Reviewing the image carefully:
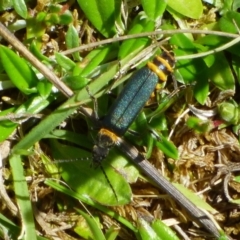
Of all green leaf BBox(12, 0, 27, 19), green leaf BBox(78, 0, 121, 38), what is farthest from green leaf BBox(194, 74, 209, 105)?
green leaf BBox(12, 0, 27, 19)

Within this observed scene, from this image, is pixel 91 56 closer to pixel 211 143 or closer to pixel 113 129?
pixel 113 129

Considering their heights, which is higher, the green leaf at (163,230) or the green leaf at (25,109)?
the green leaf at (25,109)

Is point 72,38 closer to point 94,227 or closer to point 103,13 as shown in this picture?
point 103,13

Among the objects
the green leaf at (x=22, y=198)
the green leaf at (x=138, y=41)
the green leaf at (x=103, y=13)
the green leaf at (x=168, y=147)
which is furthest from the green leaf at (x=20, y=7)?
the green leaf at (x=168, y=147)

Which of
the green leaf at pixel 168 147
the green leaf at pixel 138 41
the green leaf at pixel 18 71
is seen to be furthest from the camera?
the green leaf at pixel 168 147

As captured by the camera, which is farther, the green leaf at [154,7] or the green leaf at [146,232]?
the green leaf at [146,232]

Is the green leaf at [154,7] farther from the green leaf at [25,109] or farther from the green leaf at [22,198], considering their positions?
the green leaf at [22,198]

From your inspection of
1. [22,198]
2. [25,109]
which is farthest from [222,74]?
[22,198]
